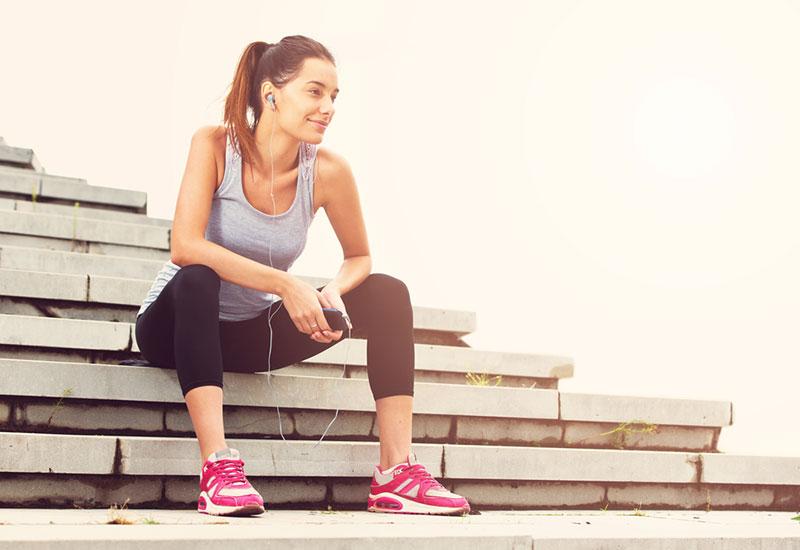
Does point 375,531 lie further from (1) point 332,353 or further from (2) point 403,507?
(1) point 332,353

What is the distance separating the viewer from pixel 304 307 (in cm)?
267

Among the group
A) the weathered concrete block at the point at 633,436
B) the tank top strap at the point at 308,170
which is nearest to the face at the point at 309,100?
the tank top strap at the point at 308,170

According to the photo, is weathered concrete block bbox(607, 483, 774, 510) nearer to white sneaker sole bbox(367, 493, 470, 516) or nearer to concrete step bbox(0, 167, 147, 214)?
white sneaker sole bbox(367, 493, 470, 516)

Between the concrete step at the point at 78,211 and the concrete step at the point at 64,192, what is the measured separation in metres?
0.05

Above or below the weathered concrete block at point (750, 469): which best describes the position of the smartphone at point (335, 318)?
above

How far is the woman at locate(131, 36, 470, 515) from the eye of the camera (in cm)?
268

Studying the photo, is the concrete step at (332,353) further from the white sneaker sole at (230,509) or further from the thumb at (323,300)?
the white sneaker sole at (230,509)

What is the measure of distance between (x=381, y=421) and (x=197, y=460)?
526 mm

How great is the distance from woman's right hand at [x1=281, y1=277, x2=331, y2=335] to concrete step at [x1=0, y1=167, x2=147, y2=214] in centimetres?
338

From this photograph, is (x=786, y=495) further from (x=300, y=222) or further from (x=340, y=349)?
(x=300, y=222)

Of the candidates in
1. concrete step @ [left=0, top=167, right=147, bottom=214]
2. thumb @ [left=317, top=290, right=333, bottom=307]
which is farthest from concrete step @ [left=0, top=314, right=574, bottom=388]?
concrete step @ [left=0, top=167, right=147, bottom=214]

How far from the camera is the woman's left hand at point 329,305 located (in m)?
2.71

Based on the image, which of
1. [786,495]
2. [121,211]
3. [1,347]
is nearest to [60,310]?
[1,347]

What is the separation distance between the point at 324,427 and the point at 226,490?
0.83 metres
